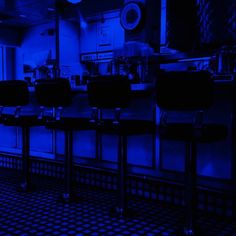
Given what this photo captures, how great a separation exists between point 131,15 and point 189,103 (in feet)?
8.90

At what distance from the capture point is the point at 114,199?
3.04m

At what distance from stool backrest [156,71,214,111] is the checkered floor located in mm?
931

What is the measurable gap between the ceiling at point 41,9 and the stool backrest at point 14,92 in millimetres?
2125

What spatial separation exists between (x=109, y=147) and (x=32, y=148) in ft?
4.82

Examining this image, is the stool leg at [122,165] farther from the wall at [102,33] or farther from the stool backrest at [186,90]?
the wall at [102,33]

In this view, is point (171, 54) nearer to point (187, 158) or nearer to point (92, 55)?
point (187, 158)

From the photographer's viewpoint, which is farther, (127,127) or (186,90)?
(127,127)

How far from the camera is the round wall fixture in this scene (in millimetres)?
4179

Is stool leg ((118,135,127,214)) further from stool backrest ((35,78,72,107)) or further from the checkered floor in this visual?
stool backrest ((35,78,72,107))

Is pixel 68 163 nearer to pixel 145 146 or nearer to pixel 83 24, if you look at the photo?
pixel 145 146

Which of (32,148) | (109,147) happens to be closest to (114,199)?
(109,147)

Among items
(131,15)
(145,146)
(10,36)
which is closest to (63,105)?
(145,146)

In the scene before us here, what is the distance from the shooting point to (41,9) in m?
5.79

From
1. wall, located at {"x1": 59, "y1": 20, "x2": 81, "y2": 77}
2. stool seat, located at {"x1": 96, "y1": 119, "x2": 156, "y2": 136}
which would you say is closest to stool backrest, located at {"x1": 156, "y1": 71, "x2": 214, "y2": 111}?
stool seat, located at {"x1": 96, "y1": 119, "x2": 156, "y2": 136}
